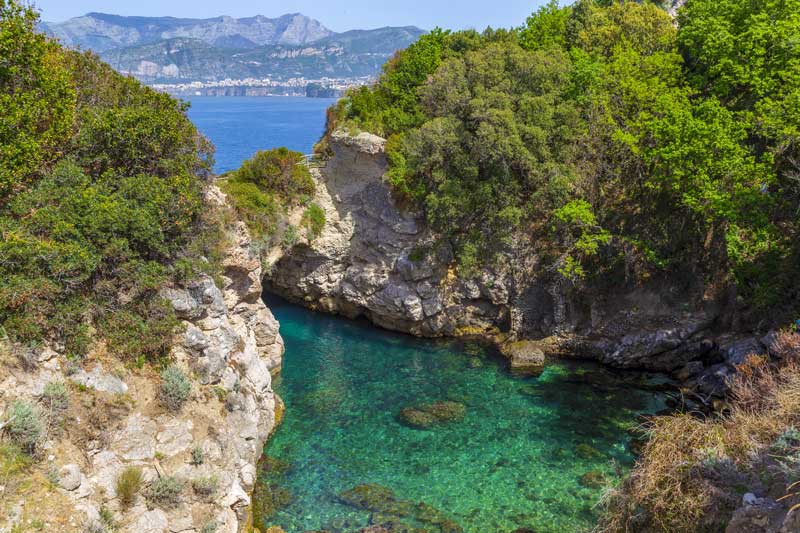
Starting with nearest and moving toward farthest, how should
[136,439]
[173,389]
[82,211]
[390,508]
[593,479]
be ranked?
1. [136,439]
2. [173,389]
3. [82,211]
4. [390,508]
5. [593,479]

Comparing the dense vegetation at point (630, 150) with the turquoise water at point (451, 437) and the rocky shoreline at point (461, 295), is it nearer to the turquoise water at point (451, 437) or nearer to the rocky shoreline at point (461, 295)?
the rocky shoreline at point (461, 295)

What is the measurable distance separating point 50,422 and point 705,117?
965 inches

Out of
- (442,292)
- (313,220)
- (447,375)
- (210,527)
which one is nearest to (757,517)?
(210,527)

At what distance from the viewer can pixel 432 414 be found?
21578mm

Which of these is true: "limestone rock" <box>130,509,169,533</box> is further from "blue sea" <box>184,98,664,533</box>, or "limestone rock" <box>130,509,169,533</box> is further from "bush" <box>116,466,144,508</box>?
"blue sea" <box>184,98,664,533</box>

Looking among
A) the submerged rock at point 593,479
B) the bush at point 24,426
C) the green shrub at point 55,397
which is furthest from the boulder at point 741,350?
the bush at point 24,426

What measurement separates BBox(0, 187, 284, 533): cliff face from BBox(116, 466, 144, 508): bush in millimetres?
102

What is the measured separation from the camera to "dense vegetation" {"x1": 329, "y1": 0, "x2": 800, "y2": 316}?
2073 centimetres

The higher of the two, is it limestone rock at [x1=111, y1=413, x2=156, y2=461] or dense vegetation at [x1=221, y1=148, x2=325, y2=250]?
dense vegetation at [x1=221, y1=148, x2=325, y2=250]

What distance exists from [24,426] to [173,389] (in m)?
3.75

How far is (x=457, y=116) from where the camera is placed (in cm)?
2675

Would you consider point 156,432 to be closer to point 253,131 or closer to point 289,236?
point 289,236

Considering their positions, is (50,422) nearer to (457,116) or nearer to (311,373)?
(311,373)

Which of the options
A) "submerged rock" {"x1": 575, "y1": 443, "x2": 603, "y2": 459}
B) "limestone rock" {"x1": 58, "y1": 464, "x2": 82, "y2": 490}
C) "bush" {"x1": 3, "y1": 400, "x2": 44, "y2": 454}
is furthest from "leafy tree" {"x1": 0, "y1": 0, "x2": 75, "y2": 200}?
"submerged rock" {"x1": 575, "y1": 443, "x2": 603, "y2": 459}
